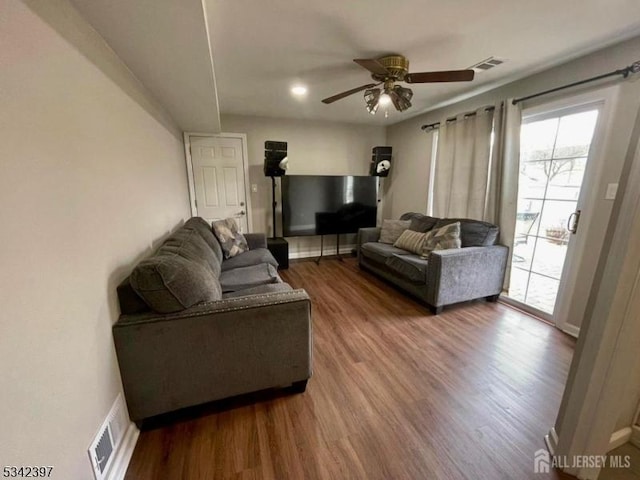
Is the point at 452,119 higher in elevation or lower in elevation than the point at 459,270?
higher

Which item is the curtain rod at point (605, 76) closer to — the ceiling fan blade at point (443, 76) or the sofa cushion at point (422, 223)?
the ceiling fan blade at point (443, 76)

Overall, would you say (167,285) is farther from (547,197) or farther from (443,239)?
(547,197)

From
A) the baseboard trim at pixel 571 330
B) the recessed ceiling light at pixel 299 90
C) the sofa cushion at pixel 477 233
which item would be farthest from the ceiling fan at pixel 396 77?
the baseboard trim at pixel 571 330

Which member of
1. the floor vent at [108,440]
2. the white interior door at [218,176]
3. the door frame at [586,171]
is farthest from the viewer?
the white interior door at [218,176]

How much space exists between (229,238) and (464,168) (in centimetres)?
300

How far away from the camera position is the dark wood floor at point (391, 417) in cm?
122

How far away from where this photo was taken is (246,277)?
2367 millimetres

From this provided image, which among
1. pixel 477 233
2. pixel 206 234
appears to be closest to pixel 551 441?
pixel 477 233

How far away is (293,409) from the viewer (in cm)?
154

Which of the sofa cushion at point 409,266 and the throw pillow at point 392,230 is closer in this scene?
the sofa cushion at point 409,266

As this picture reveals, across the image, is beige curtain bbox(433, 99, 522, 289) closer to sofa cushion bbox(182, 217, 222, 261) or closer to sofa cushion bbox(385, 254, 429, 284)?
sofa cushion bbox(385, 254, 429, 284)

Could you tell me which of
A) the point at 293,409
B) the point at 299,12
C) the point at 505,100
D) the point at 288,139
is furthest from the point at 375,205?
the point at 293,409

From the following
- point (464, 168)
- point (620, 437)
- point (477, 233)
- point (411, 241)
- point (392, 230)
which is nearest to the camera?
point (620, 437)

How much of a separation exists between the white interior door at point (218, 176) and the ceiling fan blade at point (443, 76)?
2881 mm
